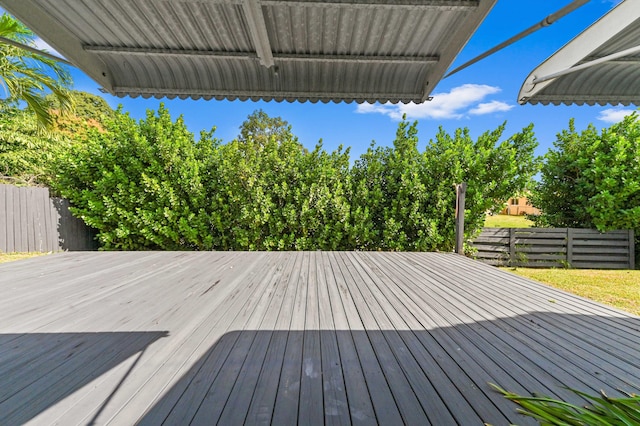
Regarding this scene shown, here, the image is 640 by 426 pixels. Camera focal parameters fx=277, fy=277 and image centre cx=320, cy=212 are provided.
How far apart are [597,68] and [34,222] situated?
8.75 m

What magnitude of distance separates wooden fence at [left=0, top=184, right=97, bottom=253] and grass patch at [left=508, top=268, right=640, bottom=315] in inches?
351

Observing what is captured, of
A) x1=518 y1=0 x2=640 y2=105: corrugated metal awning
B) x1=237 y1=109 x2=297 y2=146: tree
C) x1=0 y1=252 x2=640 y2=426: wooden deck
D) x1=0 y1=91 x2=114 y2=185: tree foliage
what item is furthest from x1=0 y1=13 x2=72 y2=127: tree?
x1=237 y1=109 x2=297 y2=146: tree

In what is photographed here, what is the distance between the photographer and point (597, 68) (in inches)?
→ 87.0

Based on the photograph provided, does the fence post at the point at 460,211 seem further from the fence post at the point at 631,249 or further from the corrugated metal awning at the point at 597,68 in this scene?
the fence post at the point at 631,249

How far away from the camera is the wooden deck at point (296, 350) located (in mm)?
1021

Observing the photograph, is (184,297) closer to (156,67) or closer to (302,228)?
(156,67)

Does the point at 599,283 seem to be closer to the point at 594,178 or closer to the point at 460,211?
the point at 594,178

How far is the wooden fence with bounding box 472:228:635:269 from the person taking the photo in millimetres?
5387

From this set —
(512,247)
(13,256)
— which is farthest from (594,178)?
(13,256)

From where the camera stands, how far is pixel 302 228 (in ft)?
16.9

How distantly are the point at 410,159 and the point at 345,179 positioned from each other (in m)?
1.28

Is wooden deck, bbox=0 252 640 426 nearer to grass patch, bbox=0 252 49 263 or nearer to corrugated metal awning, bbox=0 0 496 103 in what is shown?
corrugated metal awning, bbox=0 0 496 103

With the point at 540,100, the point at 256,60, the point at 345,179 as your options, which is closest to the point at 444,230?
the point at 345,179

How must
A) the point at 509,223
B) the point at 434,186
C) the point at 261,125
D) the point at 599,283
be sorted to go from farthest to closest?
the point at 261,125 → the point at 509,223 → the point at 434,186 → the point at 599,283
